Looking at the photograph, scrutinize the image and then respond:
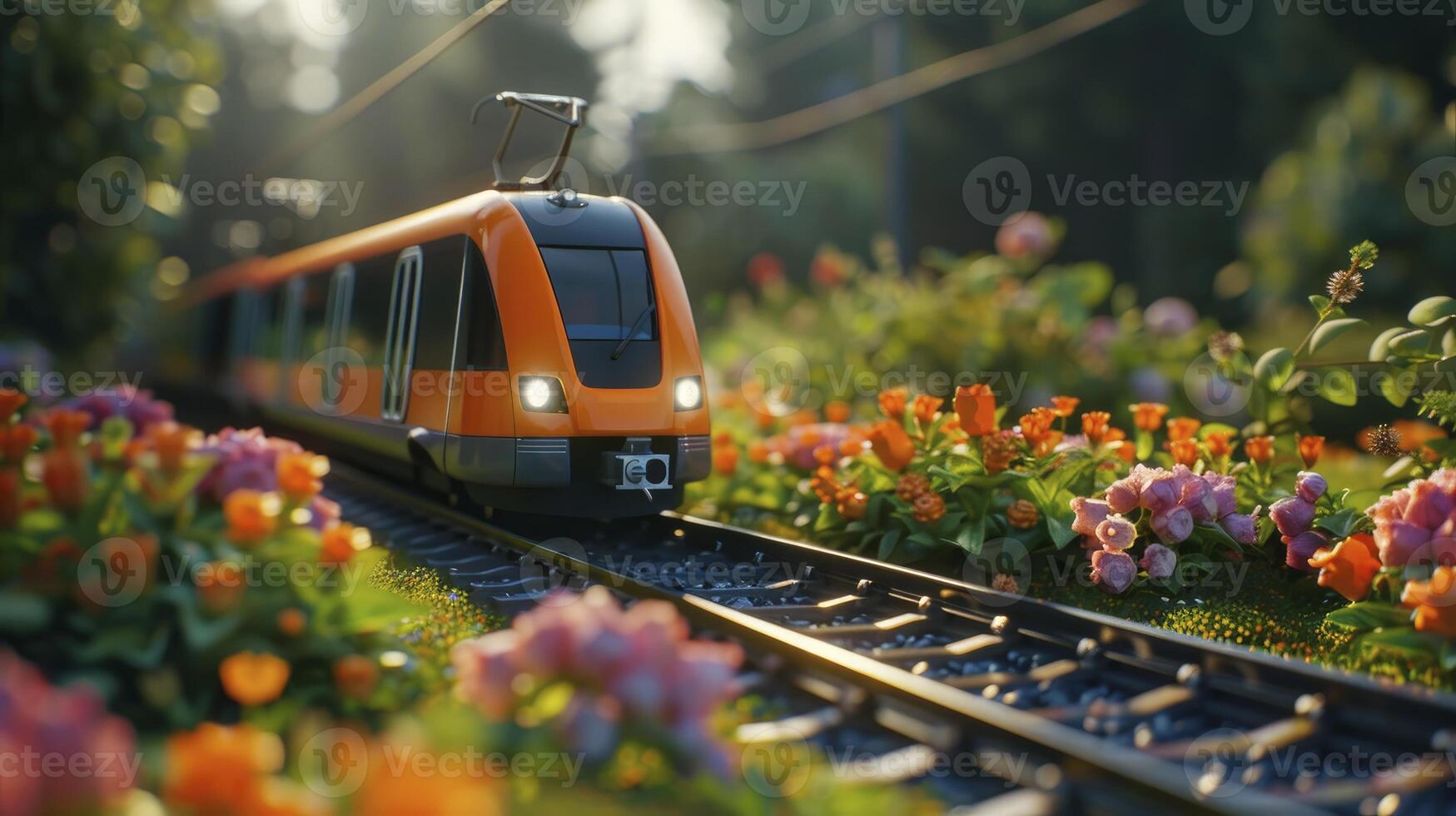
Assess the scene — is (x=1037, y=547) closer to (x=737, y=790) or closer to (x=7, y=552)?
(x=737, y=790)

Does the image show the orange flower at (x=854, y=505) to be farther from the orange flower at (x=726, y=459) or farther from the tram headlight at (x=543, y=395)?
the tram headlight at (x=543, y=395)

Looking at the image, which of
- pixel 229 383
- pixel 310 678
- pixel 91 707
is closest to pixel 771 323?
pixel 229 383

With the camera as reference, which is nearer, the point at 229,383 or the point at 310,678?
the point at 310,678

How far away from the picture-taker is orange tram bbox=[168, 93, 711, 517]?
676 centimetres

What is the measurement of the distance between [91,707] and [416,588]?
12.7ft

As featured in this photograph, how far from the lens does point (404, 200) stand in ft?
108

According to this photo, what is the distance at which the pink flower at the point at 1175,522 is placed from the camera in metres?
5.31

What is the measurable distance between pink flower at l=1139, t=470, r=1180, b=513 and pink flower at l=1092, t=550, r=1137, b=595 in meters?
0.29

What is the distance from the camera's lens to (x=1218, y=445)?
6051 mm

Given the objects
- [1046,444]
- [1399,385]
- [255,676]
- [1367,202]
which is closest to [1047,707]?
[1046,444]

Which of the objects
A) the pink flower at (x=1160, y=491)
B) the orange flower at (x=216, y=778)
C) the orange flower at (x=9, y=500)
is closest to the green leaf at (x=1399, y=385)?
the pink flower at (x=1160, y=491)

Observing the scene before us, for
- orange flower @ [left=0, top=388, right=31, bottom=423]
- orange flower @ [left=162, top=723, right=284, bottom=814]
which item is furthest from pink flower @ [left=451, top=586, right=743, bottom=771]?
orange flower @ [left=0, top=388, right=31, bottom=423]

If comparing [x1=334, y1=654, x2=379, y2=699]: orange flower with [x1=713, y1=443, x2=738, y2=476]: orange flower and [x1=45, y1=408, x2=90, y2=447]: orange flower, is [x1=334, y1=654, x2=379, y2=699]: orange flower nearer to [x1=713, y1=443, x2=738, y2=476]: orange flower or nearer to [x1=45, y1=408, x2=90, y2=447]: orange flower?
[x1=45, y1=408, x2=90, y2=447]: orange flower

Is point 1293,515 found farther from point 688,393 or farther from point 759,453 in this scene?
A: point 759,453
